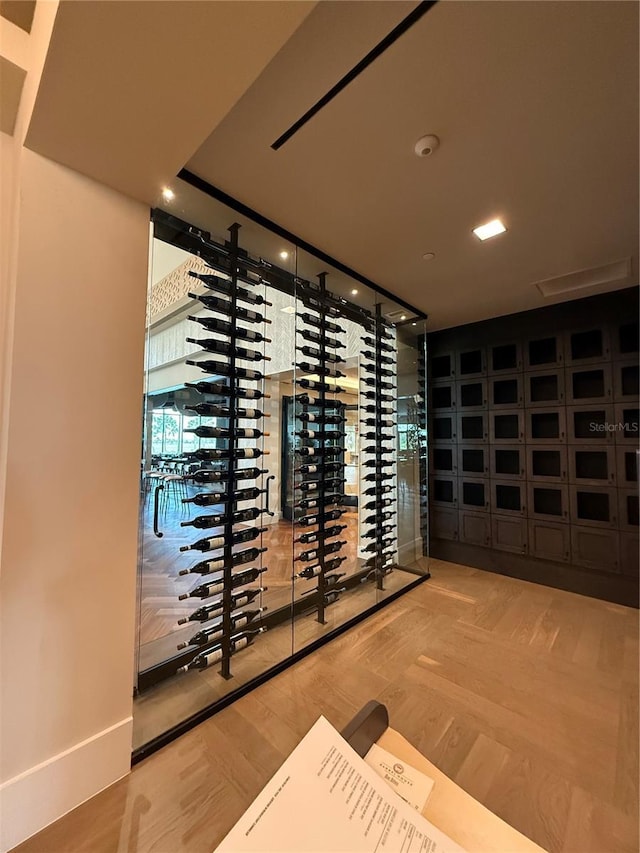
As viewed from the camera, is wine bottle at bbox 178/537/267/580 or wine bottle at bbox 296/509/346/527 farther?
wine bottle at bbox 296/509/346/527

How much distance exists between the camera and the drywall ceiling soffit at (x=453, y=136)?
1.27 meters

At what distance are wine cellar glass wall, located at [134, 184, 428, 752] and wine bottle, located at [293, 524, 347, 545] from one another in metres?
0.01

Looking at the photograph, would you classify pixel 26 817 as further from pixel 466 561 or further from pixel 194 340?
pixel 466 561

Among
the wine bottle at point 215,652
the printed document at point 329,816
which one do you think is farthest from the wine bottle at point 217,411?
the printed document at point 329,816

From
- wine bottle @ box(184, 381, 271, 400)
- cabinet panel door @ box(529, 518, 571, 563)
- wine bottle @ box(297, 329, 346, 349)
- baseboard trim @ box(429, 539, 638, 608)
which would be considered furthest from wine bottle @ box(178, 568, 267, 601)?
cabinet panel door @ box(529, 518, 571, 563)

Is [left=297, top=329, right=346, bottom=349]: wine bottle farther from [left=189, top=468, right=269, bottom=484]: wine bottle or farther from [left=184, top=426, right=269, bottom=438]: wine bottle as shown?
[left=189, top=468, right=269, bottom=484]: wine bottle

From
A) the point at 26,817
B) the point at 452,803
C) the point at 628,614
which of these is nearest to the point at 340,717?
the point at 26,817

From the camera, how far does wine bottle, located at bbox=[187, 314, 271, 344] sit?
2.08 metres

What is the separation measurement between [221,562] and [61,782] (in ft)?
3.34

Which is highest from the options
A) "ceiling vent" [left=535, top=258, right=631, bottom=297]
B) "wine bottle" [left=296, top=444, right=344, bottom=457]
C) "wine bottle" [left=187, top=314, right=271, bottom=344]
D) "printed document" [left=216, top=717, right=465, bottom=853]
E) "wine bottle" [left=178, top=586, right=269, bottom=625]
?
"ceiling vent" [left=535, top=258, right=631, bottom=297]

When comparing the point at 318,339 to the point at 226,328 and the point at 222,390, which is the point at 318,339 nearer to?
the point at 226,328

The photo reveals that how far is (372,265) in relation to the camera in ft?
9.58

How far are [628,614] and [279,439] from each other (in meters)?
3.33

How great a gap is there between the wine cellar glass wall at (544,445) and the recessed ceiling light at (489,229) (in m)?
1.71
